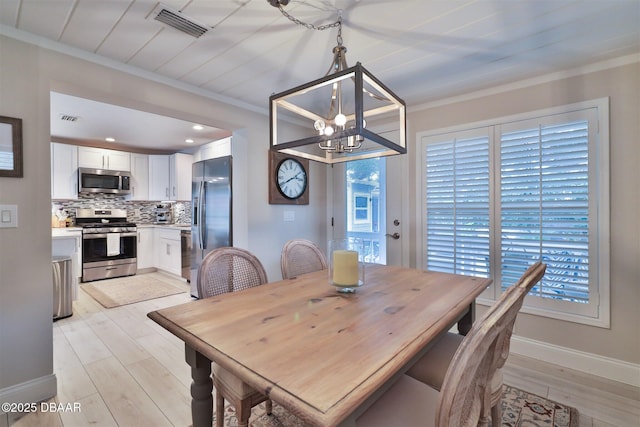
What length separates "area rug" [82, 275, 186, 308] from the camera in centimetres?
378

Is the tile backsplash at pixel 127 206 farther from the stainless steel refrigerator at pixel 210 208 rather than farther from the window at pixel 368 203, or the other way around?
the window at pixel 368 203

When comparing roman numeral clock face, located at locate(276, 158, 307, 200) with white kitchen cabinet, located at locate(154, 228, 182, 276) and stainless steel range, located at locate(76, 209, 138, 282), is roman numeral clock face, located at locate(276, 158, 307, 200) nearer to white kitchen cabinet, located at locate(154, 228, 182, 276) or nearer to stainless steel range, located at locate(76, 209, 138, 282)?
white kitchen cabinet, located at locate(154, 228, 182, 276)

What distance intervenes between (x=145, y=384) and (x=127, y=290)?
8.88ft

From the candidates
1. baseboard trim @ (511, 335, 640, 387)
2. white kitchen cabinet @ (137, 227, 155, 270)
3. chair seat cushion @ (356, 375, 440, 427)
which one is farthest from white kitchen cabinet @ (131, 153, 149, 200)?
baseboard trim @ (511, 335, 640, 387)

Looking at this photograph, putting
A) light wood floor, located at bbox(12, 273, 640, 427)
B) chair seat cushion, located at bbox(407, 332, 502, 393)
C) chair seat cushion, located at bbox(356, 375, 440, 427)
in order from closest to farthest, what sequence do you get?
chair seat cushion, located at bbox(356, 375, 440, 427) < chair seat cushion, located at bbox(407, 332, 502, 393) < light wood floor, located at bbox(12, 273, 640, 427)

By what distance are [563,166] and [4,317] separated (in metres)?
3.89

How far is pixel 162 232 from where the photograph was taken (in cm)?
507

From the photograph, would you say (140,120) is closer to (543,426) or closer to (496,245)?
(496,245)

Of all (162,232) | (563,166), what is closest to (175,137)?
(162,232)

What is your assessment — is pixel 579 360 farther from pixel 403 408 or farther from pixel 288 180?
pixel 288 180

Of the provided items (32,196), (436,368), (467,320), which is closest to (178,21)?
(32,196)

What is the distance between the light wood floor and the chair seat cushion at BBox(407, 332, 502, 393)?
0.98 m

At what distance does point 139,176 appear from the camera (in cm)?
530

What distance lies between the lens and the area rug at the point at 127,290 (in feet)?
12.4
